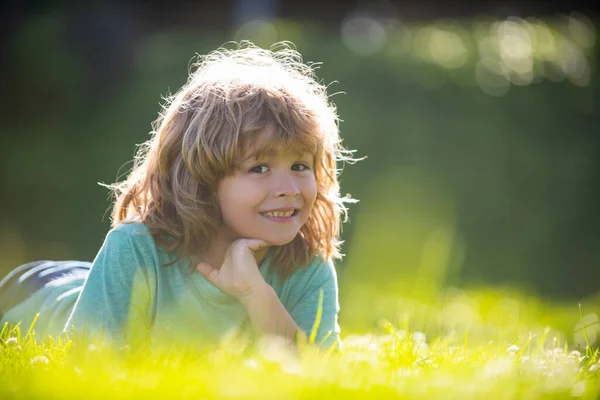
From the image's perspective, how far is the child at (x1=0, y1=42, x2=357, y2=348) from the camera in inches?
116

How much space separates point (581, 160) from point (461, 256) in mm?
1734

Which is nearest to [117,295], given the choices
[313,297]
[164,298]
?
[164,298]

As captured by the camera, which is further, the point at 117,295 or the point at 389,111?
the point at 389,111

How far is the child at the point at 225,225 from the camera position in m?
2.94

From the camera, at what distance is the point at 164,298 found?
306 centimetres

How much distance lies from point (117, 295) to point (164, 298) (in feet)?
0.69

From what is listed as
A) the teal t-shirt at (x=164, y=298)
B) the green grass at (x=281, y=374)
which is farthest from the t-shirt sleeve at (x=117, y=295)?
the green grass at (x=281, y=374)

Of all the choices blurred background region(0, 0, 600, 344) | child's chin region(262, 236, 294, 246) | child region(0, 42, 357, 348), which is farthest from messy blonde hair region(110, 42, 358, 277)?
blurred background region(0, 0, 600, 344)

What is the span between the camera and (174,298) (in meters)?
3.07

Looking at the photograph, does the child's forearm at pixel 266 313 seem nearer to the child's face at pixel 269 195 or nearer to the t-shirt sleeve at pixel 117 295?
the child's face at pixel 269 195

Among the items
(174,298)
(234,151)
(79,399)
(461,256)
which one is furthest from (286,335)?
(461,256)

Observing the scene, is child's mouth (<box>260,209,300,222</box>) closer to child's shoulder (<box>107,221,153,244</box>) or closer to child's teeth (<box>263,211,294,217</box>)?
child's teeth (<box>263,211,294,217</box>)

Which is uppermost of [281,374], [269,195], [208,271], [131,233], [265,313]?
[269,195]

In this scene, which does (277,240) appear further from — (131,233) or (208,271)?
(131,233)
